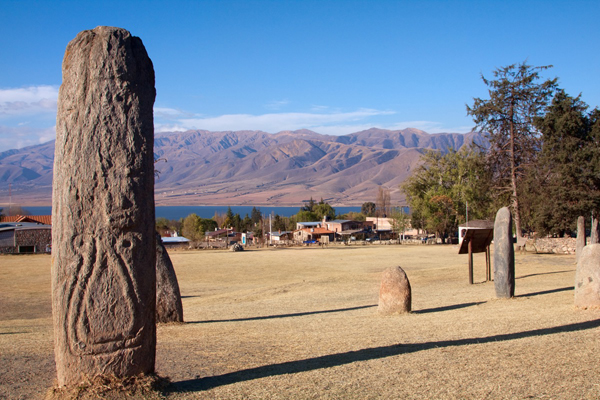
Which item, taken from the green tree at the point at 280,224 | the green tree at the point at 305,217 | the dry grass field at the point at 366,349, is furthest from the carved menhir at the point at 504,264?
the green tree at the point at 305,217

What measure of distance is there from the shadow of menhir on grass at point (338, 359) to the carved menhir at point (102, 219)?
86 centimetres

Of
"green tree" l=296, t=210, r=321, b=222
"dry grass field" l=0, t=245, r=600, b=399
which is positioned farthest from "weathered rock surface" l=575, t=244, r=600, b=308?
"green tree" l=296, t=210, r=321, b=222

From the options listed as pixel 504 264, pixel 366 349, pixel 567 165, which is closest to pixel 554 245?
pixel 567 165

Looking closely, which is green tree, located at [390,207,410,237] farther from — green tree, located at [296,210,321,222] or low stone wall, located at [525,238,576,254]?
green tree, located at [296,210,321,222]

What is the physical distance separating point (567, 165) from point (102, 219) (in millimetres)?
39557

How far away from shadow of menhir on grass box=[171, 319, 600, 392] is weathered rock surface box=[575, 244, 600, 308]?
2.21m

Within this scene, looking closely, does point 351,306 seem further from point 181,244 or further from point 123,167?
point 181,244

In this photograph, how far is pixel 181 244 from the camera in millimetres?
80438

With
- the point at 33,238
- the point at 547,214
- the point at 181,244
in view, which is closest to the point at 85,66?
the point at 547,214

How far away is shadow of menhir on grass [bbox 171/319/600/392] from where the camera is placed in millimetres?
7293

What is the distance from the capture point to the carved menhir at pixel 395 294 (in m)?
15.1

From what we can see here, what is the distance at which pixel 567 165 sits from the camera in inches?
1543

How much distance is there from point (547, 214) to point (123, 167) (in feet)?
133

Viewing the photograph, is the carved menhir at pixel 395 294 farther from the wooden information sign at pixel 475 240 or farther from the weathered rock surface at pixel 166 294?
the wooden information sign at pixel 475 240
